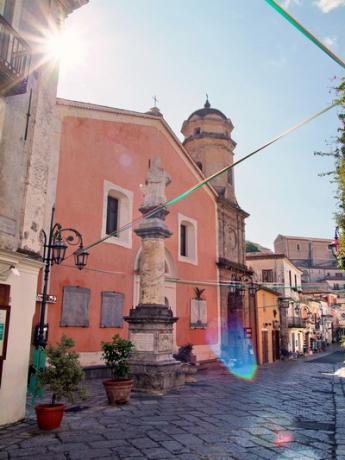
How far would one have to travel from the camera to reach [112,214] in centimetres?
1475

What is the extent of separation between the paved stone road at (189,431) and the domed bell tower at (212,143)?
16.3 metres

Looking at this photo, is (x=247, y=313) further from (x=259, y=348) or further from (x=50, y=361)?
(x=50, y=361)

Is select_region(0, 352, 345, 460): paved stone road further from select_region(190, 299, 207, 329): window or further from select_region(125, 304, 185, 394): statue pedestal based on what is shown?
select_region(190, 299, 207, 329): window

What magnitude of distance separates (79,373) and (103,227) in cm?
825

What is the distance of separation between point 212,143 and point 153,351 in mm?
16952

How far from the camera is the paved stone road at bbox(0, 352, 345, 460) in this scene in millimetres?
4676

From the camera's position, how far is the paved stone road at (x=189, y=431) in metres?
4.68

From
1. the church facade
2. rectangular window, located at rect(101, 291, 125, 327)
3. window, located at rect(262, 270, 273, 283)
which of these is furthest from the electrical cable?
window, located at rect(262, 270, 273, 283)

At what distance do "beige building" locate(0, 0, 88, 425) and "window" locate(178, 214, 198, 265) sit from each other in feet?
37.8

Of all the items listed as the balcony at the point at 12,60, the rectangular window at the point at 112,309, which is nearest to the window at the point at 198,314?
the rectangular window at the point at 112,309

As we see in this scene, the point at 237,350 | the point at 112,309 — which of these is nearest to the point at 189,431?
the point at 112,309

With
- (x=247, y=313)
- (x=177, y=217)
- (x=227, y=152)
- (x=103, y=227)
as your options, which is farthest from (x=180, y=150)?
(x=247, y=313)

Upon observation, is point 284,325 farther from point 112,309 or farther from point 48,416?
point 48,416

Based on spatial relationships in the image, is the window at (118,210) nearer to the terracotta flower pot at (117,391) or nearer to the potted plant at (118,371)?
the potted plant at (118,371)
